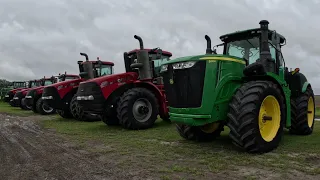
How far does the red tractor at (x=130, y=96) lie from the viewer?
8.79 meters

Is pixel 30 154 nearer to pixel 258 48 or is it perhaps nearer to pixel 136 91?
pixel 136 91

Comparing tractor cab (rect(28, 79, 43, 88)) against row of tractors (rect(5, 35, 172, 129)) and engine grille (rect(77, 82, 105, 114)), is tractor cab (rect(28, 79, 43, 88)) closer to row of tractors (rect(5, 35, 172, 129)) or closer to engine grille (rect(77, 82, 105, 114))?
row of tractors (rect(5, 35, 172, 129))

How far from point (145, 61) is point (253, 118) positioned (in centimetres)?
517

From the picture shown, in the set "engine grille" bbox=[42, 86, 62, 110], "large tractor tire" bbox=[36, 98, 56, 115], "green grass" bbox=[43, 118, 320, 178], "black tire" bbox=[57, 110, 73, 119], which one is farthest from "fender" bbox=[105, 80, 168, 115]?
"large tractor tire" bbox=[36, 98, 56, 115]

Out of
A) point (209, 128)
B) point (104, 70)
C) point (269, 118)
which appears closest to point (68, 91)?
point (104, 70)

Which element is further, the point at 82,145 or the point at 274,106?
the point at 82,145

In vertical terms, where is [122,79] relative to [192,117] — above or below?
above

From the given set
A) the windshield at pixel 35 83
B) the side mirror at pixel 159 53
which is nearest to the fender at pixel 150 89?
the side mirror at pixel 159 53

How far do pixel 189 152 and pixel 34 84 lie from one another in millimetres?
20291

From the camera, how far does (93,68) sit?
12852 millimetres

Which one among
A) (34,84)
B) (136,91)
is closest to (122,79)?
(136,91)

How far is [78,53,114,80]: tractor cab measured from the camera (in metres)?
12.4

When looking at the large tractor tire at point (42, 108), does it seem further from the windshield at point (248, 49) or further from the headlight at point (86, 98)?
the windshield at point (248, 49)

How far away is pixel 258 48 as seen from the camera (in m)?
6.64
